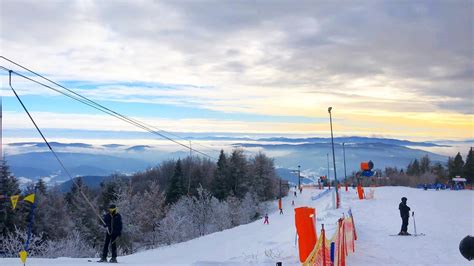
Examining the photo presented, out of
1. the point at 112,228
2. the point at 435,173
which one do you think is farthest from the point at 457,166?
the point at 112,228

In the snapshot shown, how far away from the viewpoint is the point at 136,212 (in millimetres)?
66188

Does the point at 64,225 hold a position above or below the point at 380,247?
below

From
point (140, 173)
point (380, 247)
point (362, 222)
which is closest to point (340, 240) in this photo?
point (380, 247)

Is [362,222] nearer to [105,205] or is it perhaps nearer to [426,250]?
[426,250]

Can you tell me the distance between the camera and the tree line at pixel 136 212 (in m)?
50.4

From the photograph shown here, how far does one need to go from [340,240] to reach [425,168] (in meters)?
190

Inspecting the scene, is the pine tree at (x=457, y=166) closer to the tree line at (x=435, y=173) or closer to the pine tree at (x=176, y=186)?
the tree line at (x=435, y=173)

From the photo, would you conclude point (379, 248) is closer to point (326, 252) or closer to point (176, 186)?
point (326, 252)

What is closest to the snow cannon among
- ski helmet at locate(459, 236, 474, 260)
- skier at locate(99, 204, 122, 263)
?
skier at locate(99, 204, 122, 263)

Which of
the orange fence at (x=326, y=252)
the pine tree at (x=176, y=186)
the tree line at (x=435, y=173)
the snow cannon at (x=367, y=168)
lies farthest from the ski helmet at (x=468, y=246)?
the tree line at (x=435, y=173)

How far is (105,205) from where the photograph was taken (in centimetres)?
6938

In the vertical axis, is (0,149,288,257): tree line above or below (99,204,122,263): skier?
below

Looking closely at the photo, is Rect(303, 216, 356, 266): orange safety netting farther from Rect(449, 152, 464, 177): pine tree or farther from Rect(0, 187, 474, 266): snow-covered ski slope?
Rect(449, 152, 464, 177): pine tree

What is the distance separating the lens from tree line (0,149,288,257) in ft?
165
